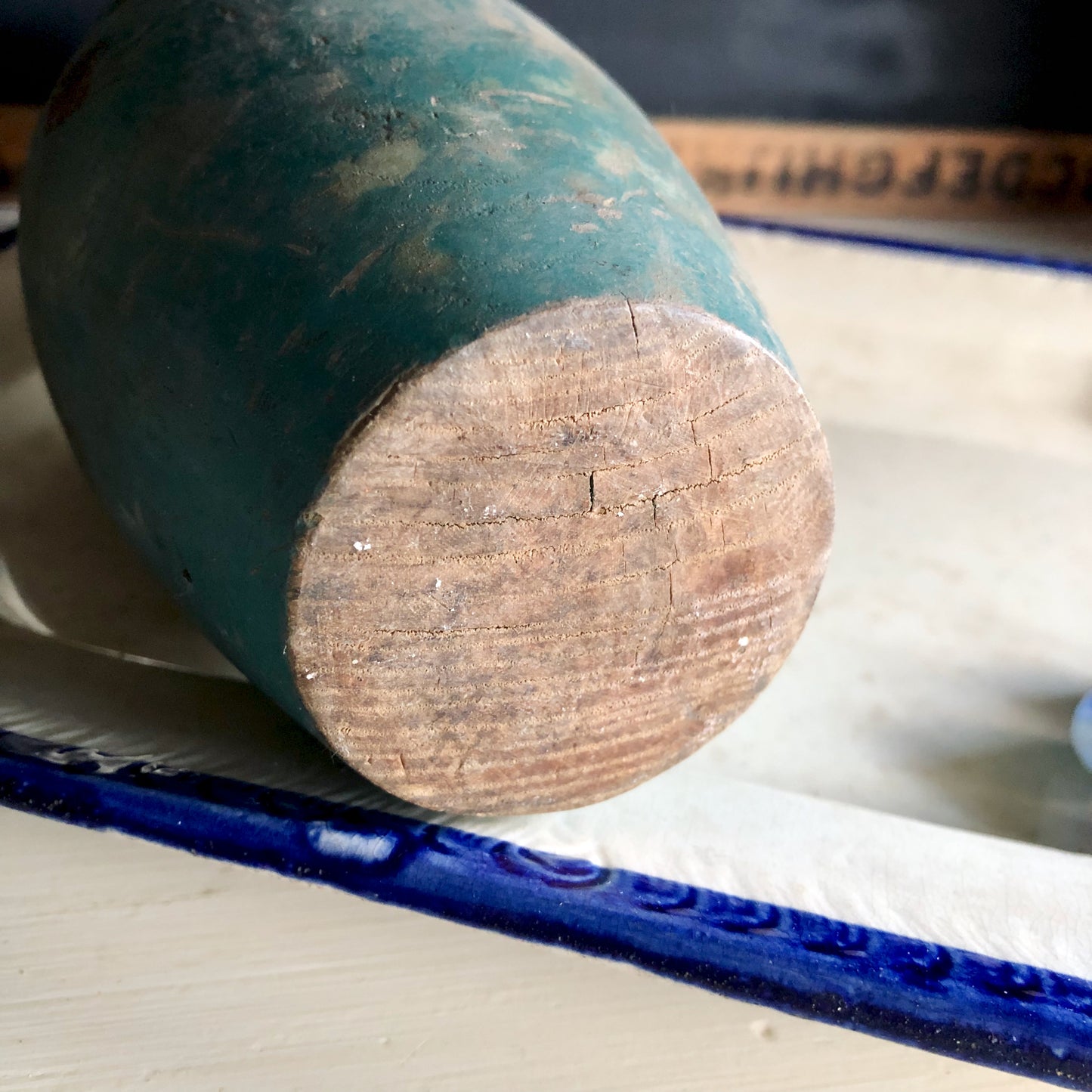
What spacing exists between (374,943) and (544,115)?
504mm

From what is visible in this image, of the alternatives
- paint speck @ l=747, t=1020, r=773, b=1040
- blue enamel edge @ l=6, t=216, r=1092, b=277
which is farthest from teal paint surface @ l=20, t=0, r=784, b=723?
blue enamel edge @ l=6, t=216, r=1092, b=277

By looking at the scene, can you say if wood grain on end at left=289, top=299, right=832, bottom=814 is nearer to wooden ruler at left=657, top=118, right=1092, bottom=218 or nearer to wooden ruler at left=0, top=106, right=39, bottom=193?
wooden ruler at left=0, top=106, right=39, bottom=193

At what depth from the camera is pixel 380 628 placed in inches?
24.0

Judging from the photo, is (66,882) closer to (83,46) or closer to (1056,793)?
(83,46)

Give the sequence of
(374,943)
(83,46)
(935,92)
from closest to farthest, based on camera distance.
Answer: (374,943), (83,46), (935,92)

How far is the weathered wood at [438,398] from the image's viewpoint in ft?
1.88

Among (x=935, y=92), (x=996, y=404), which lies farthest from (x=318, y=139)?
(x=935, y=92)

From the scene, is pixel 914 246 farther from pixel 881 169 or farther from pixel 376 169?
pixel 376 169

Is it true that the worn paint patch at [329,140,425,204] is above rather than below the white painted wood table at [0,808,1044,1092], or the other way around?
above

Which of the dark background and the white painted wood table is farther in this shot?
the dark background

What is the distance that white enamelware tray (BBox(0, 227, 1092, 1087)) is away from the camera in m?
0.66

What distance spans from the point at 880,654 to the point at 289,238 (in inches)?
30.6

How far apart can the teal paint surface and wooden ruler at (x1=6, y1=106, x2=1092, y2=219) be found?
1.17 meters

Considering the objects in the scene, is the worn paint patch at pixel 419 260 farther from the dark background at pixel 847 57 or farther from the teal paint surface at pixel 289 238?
the dark background at pixel 847 57
